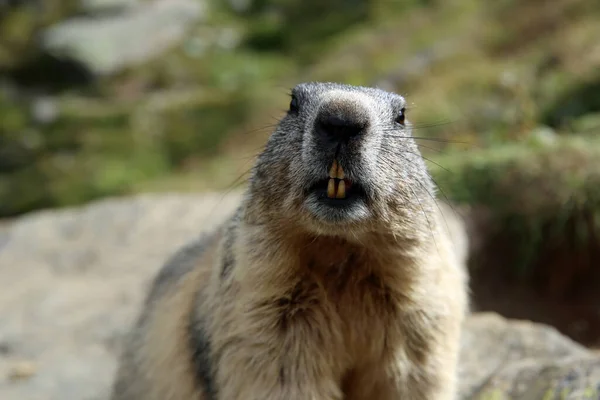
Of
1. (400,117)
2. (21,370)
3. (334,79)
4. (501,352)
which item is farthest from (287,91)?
(400,117)

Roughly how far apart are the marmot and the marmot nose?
0.7 inches

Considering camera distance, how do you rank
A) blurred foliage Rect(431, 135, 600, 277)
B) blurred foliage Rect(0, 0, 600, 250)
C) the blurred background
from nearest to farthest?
blurred foliage Rect(431, 135, 600, 277)
the blurred background
blurred foliage Rect(0, 0, 600, 250)

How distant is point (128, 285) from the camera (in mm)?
8242

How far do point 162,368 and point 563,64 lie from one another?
421 inches

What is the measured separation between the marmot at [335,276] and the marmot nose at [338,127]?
18 mm

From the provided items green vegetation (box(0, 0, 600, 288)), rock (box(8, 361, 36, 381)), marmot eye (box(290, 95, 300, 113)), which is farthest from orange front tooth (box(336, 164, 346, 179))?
rock (box(8, 361, 36, 381))

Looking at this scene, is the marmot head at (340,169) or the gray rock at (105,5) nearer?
the marmot head at (340,169)

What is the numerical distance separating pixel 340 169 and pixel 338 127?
0.22 m

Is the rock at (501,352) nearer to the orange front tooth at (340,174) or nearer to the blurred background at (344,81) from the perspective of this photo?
the blurred background at (344,81)

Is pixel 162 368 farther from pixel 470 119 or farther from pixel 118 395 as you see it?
pixel 470 119

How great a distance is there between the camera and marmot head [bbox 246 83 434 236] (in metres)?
3.60

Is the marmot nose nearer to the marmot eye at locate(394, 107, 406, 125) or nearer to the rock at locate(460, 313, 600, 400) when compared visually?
the marmot eye at locate(394, 107, 406, 125)


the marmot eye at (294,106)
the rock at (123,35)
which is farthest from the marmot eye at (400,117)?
the rock at (123,35)

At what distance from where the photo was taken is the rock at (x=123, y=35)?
827 inches
